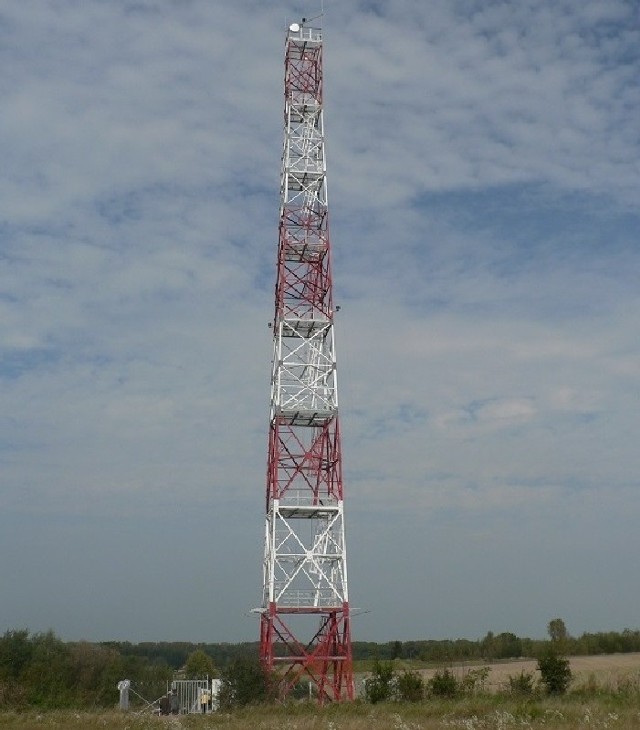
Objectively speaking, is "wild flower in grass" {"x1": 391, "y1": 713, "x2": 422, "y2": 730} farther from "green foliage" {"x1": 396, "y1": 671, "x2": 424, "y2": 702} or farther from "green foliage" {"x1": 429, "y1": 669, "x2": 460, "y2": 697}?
"green foliage" {"x1": 429, "y1": 669, "x2": 460, "y2": 697}

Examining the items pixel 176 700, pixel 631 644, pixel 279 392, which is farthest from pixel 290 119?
pixel 631 644

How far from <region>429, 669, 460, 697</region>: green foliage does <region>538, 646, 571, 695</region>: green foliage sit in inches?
119

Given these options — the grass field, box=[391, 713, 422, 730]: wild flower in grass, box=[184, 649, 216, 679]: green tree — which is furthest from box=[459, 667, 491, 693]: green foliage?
box=[184, 649, 216, 679]: green tree

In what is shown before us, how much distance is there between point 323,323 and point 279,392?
12.3 feet

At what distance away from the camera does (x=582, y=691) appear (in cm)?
2859

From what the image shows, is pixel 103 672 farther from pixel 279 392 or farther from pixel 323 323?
pixel 323 323

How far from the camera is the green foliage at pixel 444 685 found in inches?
1113

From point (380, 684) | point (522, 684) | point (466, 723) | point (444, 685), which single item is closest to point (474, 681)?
point (444, 685)

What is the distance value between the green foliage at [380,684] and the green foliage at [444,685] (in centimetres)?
136

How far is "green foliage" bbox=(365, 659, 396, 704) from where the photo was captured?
29.0 metres

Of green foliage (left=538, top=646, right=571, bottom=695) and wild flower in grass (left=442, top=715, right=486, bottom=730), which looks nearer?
wild flower in grass (left=442, top=715, right=486, bottom=730)

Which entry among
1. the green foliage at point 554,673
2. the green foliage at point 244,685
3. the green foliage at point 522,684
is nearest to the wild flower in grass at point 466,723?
the green foliage at point 522,684

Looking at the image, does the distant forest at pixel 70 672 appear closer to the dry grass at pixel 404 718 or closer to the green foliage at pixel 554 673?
the green foliage at pixel 554 673

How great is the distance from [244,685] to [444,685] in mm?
6787
